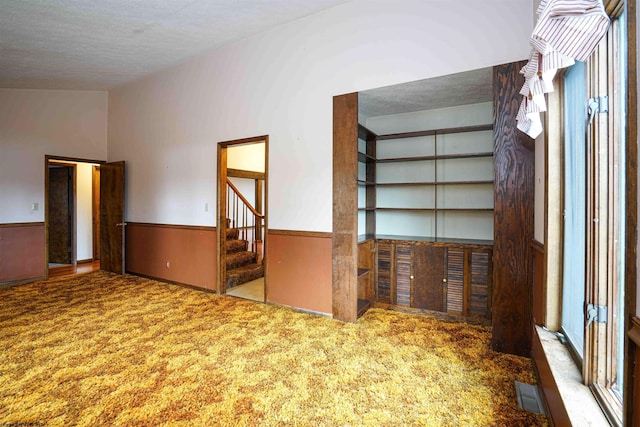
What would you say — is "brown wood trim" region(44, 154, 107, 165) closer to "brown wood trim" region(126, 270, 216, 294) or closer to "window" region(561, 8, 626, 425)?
"brown wood trim" region(126, 270, 216, 294)

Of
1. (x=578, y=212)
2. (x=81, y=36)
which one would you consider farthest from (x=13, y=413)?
(x=81, y=36)

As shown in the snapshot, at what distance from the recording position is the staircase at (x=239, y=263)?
Answer: 4.53m

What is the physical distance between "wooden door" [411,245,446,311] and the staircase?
2.56 m

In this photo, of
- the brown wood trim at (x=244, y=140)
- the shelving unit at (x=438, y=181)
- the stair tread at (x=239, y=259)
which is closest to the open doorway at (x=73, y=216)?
the stair tread at (x=239, y=259)

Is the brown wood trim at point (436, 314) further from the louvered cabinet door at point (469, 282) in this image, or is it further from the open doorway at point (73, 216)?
the open doorway at point (73, 216)

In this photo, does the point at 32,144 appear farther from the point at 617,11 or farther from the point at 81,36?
the point at 617,11

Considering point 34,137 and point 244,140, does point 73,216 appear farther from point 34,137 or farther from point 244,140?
point 244,140

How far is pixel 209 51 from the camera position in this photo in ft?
13.9

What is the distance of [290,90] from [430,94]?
1.60 m

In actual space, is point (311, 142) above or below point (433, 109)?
below

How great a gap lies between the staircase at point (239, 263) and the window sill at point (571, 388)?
12.3 ft

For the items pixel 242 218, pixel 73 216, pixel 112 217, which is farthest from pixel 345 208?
pixel 73 216

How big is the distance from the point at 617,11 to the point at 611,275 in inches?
39.5

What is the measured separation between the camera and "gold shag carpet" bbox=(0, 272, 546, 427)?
1.75 metres
